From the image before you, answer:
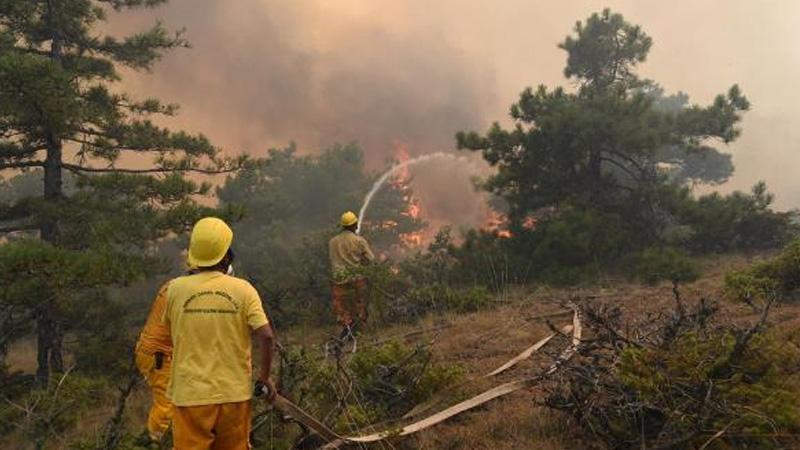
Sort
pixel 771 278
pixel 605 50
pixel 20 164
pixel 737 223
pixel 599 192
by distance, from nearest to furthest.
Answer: pixel 771 278, pixel 20 164, pixel 737 223, pixel 599 192, pixel 605 50

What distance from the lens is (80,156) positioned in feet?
36.6

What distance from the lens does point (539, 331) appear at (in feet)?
24.4

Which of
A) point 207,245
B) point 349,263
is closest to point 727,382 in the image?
point 207,245

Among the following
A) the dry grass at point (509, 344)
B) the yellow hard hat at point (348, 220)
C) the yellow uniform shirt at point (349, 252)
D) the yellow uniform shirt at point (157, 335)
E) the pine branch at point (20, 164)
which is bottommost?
the dry grass at point (509, 344)

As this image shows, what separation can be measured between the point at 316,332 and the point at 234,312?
7281 mm

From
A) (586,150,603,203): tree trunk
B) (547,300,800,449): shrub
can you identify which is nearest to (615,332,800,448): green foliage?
(547,300,800,449): shrub

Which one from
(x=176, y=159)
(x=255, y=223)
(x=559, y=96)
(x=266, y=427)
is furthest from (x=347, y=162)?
(x=266, y=427)

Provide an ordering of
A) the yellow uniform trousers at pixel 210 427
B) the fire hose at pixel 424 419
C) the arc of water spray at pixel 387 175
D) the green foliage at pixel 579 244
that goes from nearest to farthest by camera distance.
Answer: the yellow uniform trousers at pixel 210 427, the fire hose at pixel 424 419, the green foliage at pixel 579 244, the arc of water spray at pixel 387 175

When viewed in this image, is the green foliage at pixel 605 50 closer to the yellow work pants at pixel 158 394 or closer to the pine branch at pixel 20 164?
the pine branch at pixel 20 164

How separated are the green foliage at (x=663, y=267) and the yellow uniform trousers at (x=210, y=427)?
933cm

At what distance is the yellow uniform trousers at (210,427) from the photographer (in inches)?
126

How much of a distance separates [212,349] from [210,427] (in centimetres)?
40

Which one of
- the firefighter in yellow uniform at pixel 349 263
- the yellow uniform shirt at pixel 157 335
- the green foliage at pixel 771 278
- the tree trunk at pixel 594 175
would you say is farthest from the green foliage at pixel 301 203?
the yellow uniform shirt at pixel 157 335

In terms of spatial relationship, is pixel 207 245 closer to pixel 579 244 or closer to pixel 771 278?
pixel 771 278
